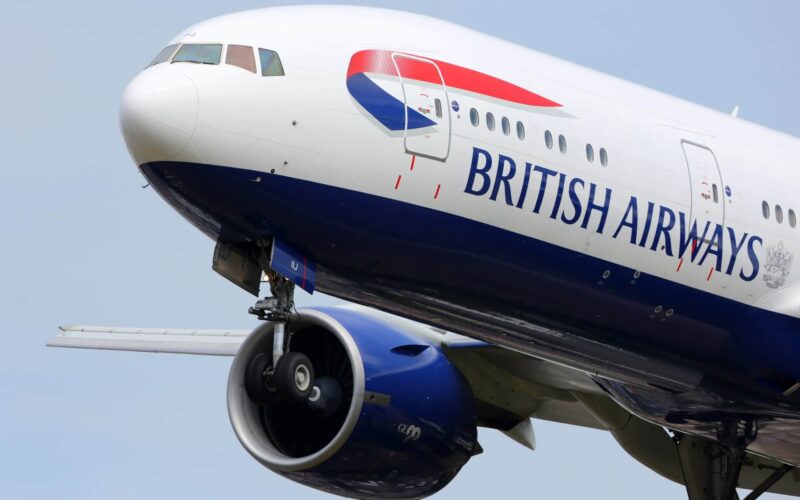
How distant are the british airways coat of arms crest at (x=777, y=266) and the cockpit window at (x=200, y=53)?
6.85 metres

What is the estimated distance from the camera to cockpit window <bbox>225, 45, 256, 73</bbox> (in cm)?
1816

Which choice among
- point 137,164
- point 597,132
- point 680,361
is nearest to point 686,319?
point 680,361

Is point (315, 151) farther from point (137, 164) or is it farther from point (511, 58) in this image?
point (511, 58)

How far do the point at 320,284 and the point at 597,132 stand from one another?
334 cm

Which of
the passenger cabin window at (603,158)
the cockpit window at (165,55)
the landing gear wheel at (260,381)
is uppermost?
the cockpit window at (165,55)

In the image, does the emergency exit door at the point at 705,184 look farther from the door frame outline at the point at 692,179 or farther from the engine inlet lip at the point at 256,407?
the engine inlet lip at the point at 256,407

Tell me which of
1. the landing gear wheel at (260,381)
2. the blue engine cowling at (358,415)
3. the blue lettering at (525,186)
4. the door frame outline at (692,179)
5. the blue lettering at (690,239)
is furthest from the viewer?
the blue engine cowling at (358,415)

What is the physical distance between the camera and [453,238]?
62.6 feet

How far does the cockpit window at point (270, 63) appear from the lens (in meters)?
18.2

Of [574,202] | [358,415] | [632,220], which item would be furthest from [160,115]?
[358,415]

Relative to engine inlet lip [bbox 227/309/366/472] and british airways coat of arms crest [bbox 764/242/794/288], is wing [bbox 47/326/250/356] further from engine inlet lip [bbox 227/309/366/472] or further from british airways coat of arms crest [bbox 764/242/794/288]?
british airways coat of arms crest [bbox 764/242/794/288]

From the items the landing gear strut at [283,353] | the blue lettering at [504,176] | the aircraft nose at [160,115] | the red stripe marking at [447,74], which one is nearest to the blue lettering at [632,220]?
the red stripe marking at [447,74]

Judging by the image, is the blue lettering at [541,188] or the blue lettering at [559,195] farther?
the blue lettering at [559,195]

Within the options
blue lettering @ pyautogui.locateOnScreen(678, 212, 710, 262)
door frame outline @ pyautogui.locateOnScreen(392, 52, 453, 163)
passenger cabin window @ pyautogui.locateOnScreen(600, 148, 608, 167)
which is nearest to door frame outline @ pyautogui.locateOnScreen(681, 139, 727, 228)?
blue lettering @ pyautogui.locateOnScreen(678, 212, 710, 262)
